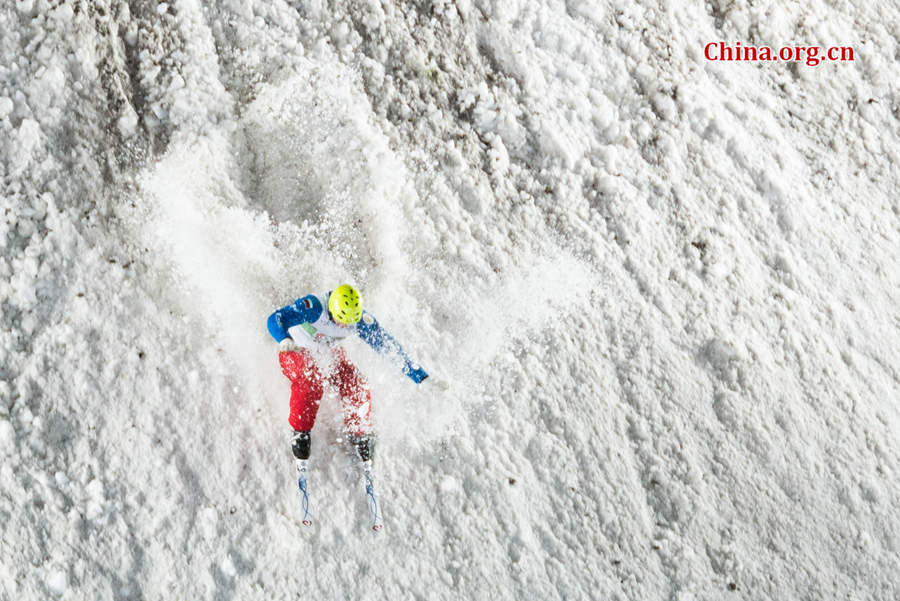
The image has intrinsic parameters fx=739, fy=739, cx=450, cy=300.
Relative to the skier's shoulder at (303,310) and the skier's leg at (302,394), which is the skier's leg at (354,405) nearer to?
the skier's leg at (302,394)

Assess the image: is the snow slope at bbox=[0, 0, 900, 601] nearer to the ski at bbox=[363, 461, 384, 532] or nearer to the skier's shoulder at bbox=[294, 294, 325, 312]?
the ski at bbox=[363, 461, 384, 532]

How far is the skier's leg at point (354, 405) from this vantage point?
3.34 m

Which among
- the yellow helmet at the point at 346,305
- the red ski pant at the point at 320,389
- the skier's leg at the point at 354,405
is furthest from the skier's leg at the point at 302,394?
the yellow helmet at the point at 346,305

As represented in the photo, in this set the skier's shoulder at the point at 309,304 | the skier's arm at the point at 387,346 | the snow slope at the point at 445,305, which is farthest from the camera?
the skier's arm at the point at 387,346

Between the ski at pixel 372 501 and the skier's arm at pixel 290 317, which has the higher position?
the skier's arm at pixel 290 317

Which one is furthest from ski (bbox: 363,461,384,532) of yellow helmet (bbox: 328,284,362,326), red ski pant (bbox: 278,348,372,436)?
yellow helmet (bbox: 328,284,362,326)

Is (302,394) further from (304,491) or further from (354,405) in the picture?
(304,491)

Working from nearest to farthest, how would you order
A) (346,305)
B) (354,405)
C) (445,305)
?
(346,305) < (354,405) < (445,305)

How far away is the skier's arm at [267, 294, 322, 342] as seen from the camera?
3258 mm

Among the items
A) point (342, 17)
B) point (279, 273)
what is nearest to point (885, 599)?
point (279, 273)

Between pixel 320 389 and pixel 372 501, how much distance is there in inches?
22.0

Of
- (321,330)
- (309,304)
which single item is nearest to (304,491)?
(321,330)

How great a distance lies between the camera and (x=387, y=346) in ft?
11.4

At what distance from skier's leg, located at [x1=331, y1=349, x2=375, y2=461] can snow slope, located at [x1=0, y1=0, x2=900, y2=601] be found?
16 cm
